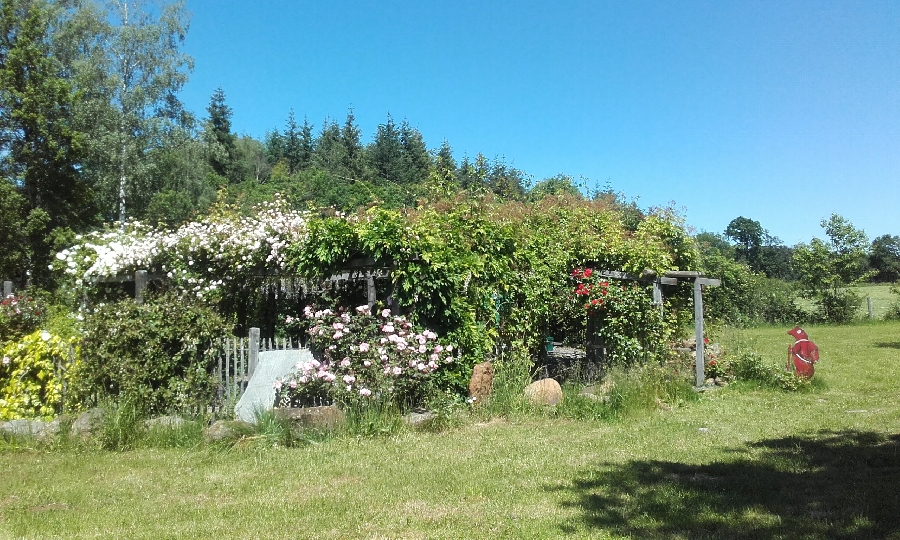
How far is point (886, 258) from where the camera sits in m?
51.3

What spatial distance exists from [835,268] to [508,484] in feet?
77.0

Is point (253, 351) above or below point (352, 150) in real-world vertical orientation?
below

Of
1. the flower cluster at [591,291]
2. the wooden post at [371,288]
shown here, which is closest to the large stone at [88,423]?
the wooden post at [371,288]

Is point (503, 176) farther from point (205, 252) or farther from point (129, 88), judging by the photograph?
point (205, 252)

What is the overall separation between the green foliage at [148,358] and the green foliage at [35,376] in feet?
0.89

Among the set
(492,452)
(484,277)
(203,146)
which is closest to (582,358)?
(484,277)

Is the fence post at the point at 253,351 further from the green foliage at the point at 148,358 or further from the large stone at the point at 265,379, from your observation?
the green foliage at the point at 148,358

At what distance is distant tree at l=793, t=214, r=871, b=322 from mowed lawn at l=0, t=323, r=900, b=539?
1829 centimetres

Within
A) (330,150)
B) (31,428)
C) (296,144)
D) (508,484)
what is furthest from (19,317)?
→ (296,144)

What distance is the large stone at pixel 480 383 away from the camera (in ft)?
26.5

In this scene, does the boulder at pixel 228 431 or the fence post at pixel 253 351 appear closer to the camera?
the boulder at pixel 228 431

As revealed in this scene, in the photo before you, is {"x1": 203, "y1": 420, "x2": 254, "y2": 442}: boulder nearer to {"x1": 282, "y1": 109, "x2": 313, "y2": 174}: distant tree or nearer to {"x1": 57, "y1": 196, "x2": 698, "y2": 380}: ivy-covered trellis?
{"x1": 57, "y1": 196, "x2": 698, "y2": 380}: ivy-covered trellis

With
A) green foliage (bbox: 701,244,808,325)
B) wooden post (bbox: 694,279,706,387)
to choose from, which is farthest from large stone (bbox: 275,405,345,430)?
green foliage (bbox: 701,244,808,325)

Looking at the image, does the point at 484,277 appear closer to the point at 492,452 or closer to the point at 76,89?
the point at 492,452
